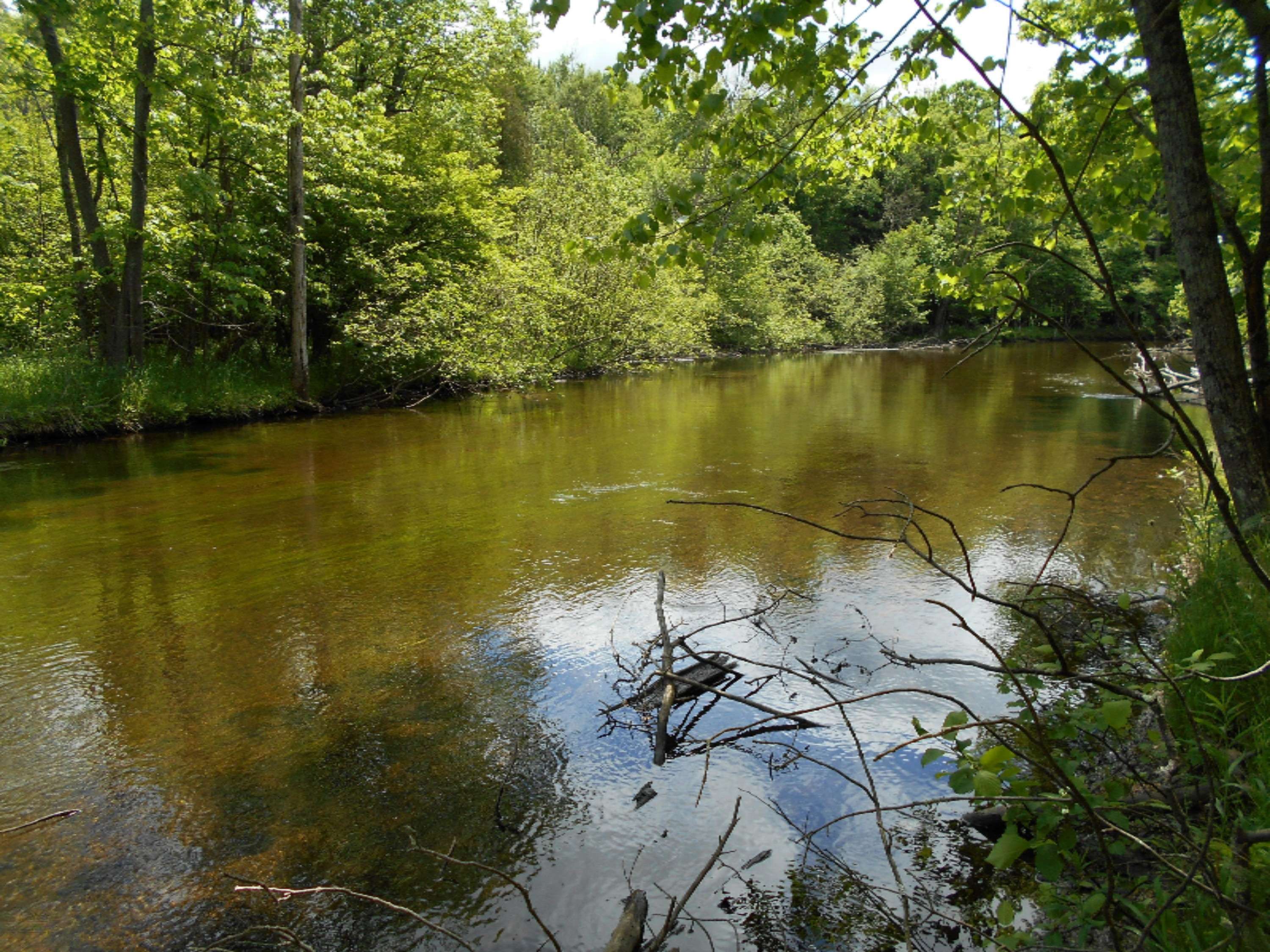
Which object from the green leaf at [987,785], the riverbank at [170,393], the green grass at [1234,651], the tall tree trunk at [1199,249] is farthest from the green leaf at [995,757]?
the riverbank at [170,393]

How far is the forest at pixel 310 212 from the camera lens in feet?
40.1

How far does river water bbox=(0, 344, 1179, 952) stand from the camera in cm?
330

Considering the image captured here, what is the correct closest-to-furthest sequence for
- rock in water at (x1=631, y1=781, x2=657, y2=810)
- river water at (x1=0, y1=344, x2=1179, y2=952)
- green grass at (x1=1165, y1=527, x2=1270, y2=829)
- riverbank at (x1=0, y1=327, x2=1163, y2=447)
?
green grass at (x1=1165, y1=527, x2=1270, y2=829) < river water at (x1=0, y1=344, x2=1179, y2=952) < rock in water at (x1=631, y1=781, x2=657, y2=810) < riverbank at (x1=0, y1=327, x2=1163, y2=447)

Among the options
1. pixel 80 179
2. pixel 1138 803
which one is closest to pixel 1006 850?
pixel 1138 803

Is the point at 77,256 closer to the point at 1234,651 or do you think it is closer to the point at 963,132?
the point at 963,132

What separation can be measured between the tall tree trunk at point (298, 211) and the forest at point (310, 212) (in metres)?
0.14

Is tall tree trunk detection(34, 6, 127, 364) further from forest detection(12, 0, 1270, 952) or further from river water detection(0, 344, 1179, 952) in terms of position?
river water detection(0, 344, 1179, 952)

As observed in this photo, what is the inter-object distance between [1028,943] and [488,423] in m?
14.8

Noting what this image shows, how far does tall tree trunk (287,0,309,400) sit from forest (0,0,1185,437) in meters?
0.14

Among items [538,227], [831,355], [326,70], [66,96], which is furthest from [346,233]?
[831,355]

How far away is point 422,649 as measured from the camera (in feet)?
18.1

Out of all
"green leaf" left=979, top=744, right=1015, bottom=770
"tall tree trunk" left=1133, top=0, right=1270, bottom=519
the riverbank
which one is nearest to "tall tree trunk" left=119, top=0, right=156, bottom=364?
the riverbank

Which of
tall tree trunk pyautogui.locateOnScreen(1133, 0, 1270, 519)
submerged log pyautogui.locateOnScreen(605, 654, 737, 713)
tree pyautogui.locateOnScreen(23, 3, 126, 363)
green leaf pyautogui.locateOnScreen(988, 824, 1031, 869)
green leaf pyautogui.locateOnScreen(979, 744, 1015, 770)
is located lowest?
submerged log pyautogui.locateOnScreen(605, 654, 737, 713)

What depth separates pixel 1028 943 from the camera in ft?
7.79
